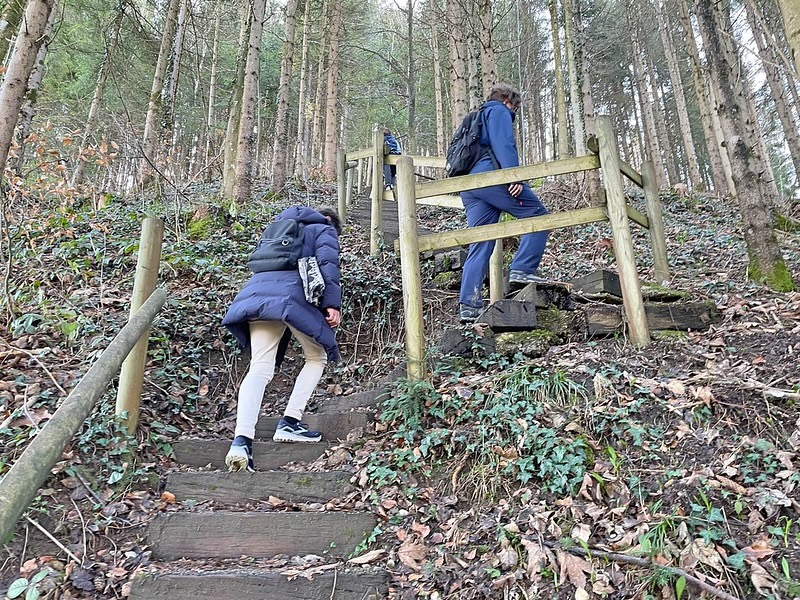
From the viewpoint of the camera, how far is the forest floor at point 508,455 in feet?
8.00

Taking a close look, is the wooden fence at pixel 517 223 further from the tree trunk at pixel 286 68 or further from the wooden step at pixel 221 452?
the tree trunk at pixel 286 68

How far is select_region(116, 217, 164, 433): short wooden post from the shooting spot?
144 inches

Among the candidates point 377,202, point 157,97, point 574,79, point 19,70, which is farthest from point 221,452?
point 574,79

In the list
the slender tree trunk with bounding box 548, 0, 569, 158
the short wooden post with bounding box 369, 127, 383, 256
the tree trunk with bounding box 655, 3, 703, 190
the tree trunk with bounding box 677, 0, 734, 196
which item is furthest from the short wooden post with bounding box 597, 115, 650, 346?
the tree trunk with bounding box 655, 3, 703, 190

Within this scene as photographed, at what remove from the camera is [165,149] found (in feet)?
33.1

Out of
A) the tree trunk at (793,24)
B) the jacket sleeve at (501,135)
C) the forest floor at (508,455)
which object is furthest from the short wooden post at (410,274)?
the tree trunk at (793,24)

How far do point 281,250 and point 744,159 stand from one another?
4321 mm

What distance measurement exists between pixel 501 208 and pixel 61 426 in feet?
12.7

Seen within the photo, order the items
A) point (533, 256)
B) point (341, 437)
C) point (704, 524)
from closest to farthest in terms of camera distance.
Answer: point (704, 524), point (341, 437), point (533, 256)

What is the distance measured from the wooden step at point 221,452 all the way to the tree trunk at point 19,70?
109 inches

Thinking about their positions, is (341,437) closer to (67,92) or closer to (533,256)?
(533,256)

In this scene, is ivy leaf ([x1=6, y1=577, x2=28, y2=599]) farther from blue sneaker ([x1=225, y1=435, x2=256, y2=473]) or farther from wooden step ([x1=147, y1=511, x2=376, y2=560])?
blue sneaker ([x1=225, y1=435, x2=256, y2=473])

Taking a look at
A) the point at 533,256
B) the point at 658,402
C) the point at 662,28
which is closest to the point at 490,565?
the point at 658,402

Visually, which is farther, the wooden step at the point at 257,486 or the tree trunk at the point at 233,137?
the tree trunk at the point at 233,137
